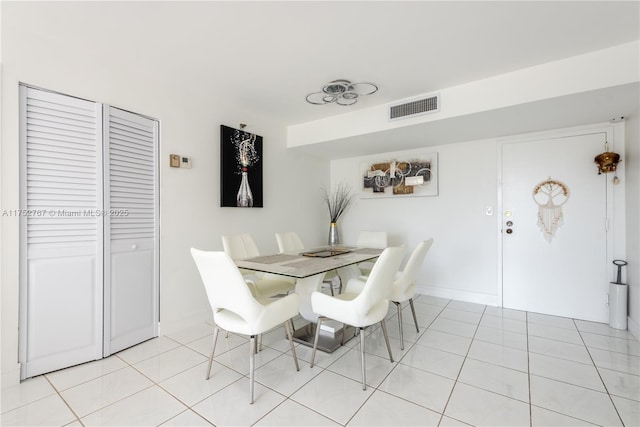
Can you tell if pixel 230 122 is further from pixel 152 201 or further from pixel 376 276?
pixel 376 276

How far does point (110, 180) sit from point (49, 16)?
1137 millimetres

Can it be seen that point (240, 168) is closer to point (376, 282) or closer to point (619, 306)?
point (376, 282)

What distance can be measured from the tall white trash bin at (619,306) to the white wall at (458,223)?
103 centimetres

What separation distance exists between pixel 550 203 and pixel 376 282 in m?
2.71

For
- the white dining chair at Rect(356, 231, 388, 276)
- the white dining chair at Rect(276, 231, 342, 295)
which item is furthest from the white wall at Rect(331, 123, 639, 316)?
the white dining chair at Rect(276, 231, 342, 295)

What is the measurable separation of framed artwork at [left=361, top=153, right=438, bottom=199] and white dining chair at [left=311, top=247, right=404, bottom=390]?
2.27 metres

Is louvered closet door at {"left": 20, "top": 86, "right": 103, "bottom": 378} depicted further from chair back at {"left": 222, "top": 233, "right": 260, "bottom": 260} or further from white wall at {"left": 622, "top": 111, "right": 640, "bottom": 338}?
white wall at {"left": 622, "top": 111, "right": 640, "bottom": 338}

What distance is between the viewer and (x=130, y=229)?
255 cm

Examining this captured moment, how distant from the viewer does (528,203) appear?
3.46 metres

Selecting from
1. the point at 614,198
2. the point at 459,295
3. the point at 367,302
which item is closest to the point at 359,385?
the point at 367,302

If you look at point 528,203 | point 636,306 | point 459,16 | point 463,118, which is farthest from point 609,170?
point 459,16

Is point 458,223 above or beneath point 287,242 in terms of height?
above

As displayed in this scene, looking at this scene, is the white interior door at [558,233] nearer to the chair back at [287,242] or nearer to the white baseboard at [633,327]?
the white baseboard at [633,327]

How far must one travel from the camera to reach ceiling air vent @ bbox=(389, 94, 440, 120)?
9.74 ft
